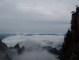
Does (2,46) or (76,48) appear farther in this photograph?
(2,46)

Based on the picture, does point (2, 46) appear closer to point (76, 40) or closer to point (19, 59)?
point (19, 59)

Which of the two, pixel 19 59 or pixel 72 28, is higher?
pixel 72 28

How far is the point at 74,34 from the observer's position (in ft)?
187

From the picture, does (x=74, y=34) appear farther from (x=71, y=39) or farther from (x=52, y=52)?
(x=52, y=52)

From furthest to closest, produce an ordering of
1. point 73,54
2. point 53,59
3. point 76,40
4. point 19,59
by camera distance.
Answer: point 53,59
point 19,59
point 76,40
point 73,54

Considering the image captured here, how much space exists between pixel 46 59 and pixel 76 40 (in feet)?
171

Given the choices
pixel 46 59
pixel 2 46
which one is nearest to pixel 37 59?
pixel 46 59

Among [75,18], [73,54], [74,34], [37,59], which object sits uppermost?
[75,18]

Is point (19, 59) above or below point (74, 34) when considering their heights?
below

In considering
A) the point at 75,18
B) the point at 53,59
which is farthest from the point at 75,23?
the point at 53,59

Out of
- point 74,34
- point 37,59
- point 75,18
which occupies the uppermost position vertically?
point 75,18

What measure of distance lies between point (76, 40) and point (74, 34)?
2288 mm

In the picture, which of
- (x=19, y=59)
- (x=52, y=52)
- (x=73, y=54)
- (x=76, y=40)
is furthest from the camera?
(x=52, y=52)

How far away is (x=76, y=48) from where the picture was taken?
48.5 metres
